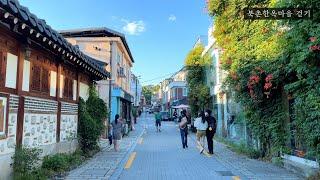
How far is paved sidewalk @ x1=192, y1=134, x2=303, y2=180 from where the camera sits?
430 inches

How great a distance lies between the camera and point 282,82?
1334 cm

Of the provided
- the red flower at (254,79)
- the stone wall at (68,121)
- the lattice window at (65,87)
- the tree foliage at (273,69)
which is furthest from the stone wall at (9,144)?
the red flower at (254,79)

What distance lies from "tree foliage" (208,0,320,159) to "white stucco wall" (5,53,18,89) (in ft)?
20.7

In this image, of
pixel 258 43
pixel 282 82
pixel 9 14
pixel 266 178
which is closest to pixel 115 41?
pixel 258 43

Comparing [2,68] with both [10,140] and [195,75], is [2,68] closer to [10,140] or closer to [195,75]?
[10,140]

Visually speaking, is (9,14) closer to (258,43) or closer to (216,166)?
(216,166)

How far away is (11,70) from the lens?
8945 mm

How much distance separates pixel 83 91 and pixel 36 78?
6.38 meters

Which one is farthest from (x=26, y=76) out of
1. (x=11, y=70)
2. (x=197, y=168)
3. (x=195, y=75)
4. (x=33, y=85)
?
(x=195, y=75)

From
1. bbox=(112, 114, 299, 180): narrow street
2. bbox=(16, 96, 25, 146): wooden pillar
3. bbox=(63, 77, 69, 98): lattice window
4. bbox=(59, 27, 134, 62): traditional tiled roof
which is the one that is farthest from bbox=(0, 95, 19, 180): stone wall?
bbox=(59, 27, 134, 62): traditional tiled roof

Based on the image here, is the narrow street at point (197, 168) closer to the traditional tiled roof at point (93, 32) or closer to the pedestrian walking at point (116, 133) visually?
the pedestrian walking at point (116, 133)

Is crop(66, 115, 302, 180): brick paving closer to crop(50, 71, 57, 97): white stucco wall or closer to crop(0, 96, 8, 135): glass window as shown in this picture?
crop(50, 71, 57, 97): white stucco wall

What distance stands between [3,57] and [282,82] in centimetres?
877

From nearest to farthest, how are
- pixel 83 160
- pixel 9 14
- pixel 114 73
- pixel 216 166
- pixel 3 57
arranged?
1. pixel 9 14
2. pixel 3 57
3. pixel 216 166
4. pixel 83 160
5. pixel 114 73
